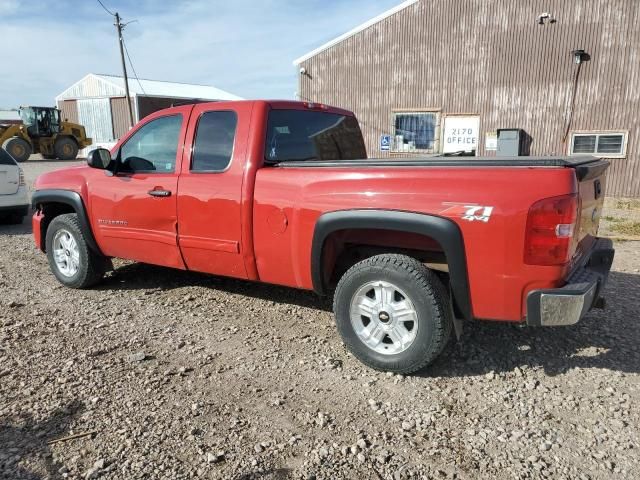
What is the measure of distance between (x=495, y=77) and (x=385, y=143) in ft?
13.3

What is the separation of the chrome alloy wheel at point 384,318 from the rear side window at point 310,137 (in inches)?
53.4

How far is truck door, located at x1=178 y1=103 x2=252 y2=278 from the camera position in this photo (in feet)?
12.6

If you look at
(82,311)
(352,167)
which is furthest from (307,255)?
(82,311)

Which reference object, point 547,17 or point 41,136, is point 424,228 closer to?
Result: point 547,17

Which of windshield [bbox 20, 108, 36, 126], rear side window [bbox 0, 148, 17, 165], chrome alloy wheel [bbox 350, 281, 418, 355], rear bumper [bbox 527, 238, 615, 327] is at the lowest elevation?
chrome alloy wheel [bbox 350, 281, 418, 355]

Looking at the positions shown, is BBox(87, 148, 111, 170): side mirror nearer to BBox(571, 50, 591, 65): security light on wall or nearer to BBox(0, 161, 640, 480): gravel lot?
BBox(0, 161, 640, 480): gravel lot

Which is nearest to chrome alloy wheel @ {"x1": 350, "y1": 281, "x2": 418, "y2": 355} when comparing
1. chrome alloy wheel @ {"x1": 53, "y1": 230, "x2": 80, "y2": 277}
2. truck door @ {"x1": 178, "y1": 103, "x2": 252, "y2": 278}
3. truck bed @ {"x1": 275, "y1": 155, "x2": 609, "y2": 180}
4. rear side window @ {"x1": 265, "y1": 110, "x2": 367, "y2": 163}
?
truck bed @ {"x1": 275, "y1": 155, "x2": 609, "y2": 180}

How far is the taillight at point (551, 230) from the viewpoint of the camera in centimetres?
264

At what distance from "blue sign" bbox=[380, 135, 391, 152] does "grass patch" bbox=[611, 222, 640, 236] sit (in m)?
8.92

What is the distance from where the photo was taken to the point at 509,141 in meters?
14.5

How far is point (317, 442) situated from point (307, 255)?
1.31 meters

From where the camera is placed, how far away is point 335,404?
9.80 feet

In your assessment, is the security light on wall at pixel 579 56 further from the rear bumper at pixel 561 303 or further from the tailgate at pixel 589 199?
the rear bumper at pixel 561 303

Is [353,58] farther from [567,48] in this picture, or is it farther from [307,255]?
[307,255]
